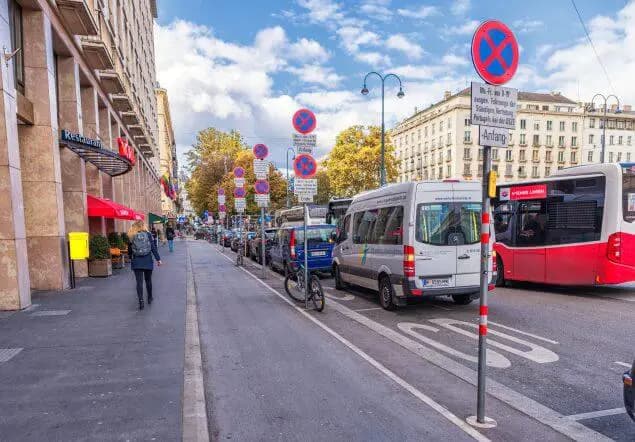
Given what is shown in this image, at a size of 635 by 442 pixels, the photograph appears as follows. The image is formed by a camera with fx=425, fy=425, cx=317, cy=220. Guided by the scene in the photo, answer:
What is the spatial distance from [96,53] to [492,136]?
619 inches

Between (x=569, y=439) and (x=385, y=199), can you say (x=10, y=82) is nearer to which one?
(x=385, y=199)

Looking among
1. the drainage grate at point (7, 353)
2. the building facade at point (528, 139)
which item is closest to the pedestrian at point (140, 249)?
the drainage grate at point (7, 353)

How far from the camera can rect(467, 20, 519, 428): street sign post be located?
145 inches

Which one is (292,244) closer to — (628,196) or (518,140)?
(628,196)

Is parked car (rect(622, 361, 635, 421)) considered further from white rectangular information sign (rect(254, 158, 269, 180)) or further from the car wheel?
white rectangular information sign (rect(254, 158, 269, 180))

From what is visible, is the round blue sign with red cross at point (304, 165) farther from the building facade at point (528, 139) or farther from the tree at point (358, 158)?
the building facade at point (528, 139)

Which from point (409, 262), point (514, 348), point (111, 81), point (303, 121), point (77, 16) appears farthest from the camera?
point (111, 81)

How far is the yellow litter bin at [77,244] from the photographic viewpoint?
11016 mm

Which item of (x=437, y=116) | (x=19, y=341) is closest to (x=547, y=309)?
(x=19, y=341)

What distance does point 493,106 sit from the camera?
149 inches

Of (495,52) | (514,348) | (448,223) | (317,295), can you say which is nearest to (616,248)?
(448,223)

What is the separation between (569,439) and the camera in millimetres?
3480

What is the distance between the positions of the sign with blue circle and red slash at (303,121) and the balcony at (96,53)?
377 inches

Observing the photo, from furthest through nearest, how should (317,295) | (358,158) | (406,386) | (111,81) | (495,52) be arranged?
(358,158)
(111,81)
(317,295)
(406,386)
(495,52)
